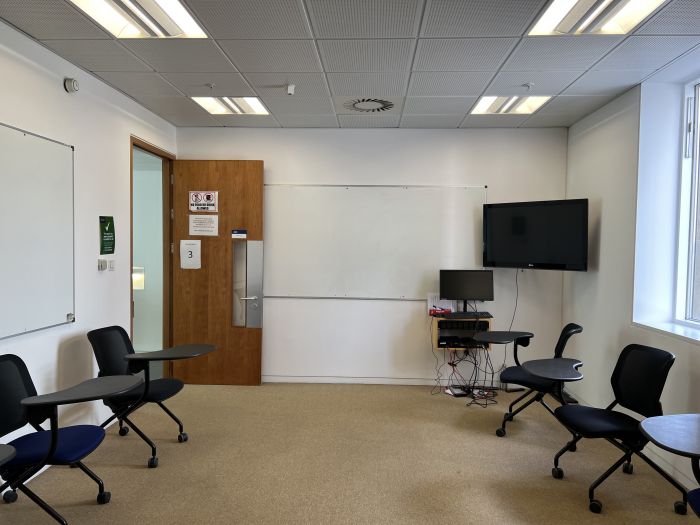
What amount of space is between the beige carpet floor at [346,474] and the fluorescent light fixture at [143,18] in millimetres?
2938

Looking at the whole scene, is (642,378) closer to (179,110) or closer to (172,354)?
(172,354)

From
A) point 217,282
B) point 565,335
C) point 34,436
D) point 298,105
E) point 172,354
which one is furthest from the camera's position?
point 217,282

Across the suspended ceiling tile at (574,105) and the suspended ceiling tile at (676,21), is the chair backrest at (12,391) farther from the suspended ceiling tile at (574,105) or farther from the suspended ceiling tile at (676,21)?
the suspended ceiling tile at (574,105)

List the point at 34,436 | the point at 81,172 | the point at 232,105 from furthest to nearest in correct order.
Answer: the point at 232,105 < the point at 81,172 < the point at 34,436

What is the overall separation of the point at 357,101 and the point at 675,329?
3.19m

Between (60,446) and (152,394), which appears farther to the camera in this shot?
(152,394)

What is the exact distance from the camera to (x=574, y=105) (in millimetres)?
4145

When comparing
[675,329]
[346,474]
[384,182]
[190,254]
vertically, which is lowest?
[346,474]

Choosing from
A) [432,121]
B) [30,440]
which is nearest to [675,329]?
[432,121]

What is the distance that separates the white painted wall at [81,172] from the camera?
2861 mm

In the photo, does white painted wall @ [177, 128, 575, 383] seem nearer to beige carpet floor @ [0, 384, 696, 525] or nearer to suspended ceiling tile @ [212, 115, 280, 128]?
suspended ceiling tile @ [212, 115, 280, 128]

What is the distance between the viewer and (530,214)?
4457 millimetres

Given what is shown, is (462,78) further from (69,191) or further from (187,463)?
(187,463)

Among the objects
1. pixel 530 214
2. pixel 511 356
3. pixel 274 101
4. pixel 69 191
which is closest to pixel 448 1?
pixel 274 101
